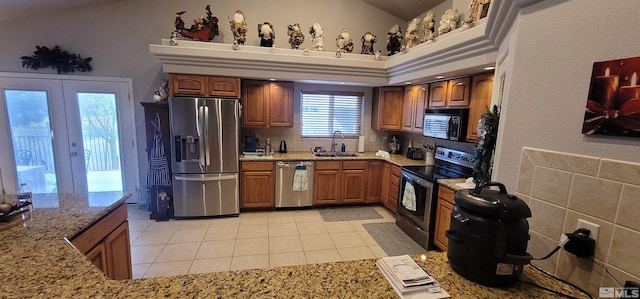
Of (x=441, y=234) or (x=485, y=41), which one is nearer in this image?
(x=485, y=41)

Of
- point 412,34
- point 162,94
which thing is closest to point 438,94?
point 412,34

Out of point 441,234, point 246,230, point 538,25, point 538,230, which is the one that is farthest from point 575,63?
point 246,230

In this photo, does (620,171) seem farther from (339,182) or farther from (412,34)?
(339,182)

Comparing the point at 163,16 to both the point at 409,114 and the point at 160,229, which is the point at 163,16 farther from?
the point at 409,114

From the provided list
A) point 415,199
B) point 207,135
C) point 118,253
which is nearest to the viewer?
point 118,253

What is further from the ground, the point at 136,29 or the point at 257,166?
the point at 136,29

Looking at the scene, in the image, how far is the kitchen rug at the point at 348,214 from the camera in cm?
399

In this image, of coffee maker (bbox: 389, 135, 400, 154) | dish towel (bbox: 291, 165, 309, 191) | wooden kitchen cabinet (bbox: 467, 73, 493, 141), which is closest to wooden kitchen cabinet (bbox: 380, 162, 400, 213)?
coffee maker (bbox: 389, 135, 400, 154)

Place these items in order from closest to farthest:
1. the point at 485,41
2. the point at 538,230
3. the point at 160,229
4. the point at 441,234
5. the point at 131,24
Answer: the point at 538,230 < the point at 485,41 < the point at 441,234 < the point at 160,229 < the point at 131,24

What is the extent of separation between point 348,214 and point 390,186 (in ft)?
2.67

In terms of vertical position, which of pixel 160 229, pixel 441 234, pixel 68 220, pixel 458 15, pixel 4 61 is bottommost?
pixel 160 229

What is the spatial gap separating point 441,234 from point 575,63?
2.26m

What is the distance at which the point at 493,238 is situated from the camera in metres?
1.00

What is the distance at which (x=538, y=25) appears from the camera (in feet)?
4.05
